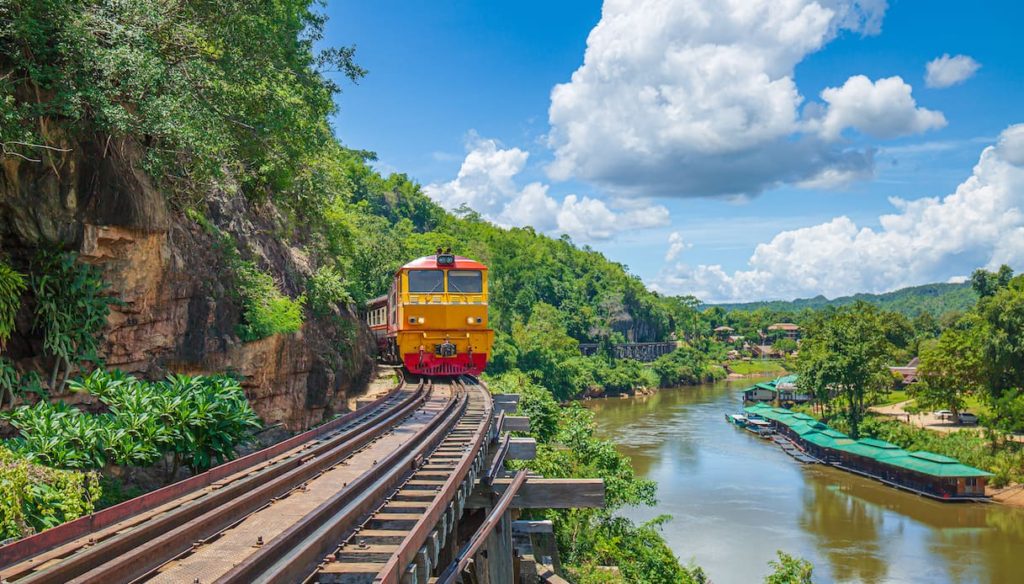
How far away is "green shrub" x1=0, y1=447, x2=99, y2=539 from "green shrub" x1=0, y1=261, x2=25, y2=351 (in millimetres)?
2319

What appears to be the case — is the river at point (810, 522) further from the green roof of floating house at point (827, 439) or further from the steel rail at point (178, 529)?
the steel rail at point (178, 529)

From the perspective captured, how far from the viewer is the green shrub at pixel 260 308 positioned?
1462 centimetres

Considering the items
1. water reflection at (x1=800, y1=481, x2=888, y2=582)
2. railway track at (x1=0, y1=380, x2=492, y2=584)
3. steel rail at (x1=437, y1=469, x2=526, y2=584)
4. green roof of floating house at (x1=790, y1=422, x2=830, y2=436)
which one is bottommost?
water reflection at (x1=800, y1=481, x2=888, y2=582)

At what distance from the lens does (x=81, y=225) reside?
1038 cm

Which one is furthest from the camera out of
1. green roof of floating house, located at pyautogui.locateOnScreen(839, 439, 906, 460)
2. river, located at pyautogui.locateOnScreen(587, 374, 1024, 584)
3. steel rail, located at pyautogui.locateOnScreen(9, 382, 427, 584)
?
green roof of floating house, located at pyautogui.locateOnScreen(839, 439, 906, 460)

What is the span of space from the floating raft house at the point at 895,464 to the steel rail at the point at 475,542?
28294 millimetres

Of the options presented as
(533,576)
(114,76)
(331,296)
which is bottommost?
(533,576)

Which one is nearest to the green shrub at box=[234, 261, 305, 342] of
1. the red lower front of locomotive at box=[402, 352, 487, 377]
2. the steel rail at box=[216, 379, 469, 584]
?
the red lower front of locomotive at box=[402, 352, 487, 377]

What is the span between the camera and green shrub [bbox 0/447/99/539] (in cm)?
652

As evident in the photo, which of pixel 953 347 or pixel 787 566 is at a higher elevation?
pixel 953 347

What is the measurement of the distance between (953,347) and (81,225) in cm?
4615

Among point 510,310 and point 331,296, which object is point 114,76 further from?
point 510,310

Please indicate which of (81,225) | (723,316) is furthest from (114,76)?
(723,316)

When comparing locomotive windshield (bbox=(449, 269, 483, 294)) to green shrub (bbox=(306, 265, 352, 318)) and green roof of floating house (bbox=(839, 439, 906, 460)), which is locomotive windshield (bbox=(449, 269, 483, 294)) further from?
green roof of floating house (bbox=(839, 439, 906, 460))
